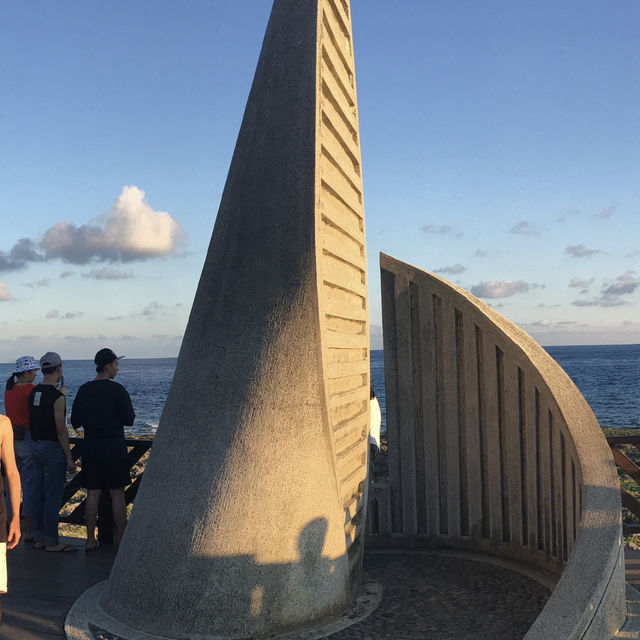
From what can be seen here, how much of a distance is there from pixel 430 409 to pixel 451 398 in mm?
223

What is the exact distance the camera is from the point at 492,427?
5930mm

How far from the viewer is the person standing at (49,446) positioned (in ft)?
19.4

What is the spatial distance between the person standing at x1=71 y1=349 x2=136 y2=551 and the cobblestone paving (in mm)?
2275

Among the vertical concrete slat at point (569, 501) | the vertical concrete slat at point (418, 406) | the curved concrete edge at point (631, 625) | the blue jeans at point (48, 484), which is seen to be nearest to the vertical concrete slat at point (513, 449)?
the vertical concrete slat at point (569, 501)

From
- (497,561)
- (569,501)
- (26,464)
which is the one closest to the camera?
(569,501)

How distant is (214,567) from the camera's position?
14.1ft

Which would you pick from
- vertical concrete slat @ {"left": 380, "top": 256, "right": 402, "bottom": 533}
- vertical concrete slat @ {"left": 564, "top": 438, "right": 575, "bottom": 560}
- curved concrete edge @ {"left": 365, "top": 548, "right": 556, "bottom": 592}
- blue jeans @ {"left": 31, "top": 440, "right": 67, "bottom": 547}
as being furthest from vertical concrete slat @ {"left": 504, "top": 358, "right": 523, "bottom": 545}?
blue jeans @ {"left": 31, "top": 440, "right": 67, "bottom": 547}

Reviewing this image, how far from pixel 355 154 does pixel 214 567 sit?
3.34m

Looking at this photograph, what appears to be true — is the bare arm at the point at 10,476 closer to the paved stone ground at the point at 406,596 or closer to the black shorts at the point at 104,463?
the paved stone ground at the point at 406,596

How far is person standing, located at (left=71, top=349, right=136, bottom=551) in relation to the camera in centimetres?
575

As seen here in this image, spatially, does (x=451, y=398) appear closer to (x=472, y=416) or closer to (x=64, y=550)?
(x=472, y=416)

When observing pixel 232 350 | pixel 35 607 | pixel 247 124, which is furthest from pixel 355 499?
pixel 247 124

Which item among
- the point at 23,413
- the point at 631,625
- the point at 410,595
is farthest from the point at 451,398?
the point at 23,413

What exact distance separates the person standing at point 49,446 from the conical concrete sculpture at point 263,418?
1347 millimetres
